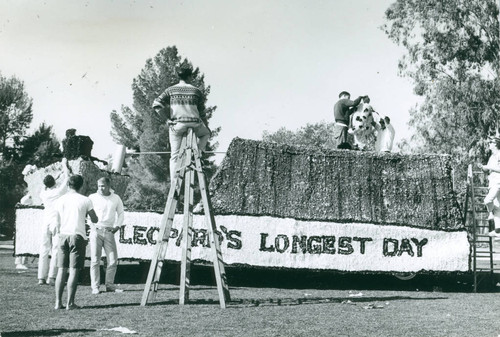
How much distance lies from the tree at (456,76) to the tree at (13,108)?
20.1 meters

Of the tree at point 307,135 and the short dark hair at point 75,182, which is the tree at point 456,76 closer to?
the short dark hair at point 75,182

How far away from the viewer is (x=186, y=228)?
9664 millimetres

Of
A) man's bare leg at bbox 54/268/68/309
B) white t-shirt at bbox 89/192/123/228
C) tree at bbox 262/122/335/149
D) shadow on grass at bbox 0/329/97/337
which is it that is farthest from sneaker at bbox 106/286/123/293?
tree at bbox 262/122/335/149

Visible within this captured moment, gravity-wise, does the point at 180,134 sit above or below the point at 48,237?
above

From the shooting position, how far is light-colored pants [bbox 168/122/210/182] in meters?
9.88

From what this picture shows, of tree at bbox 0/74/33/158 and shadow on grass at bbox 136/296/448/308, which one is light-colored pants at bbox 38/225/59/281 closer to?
shadow on grass at bbox 136/296/448/308

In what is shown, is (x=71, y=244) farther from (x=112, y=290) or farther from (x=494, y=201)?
(x=494, y=201)

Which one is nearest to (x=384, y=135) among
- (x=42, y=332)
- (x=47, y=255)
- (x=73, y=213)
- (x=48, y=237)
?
(x=48, y=237)

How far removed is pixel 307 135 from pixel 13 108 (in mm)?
45605

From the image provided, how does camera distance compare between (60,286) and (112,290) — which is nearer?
(60,286)

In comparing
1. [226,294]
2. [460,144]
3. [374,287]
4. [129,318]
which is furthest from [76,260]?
[460,144]

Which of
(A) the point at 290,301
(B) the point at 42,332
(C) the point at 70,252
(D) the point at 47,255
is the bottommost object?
(B) the point at 42,332

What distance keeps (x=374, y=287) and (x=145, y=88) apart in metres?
40.3

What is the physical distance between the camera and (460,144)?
101 ft
